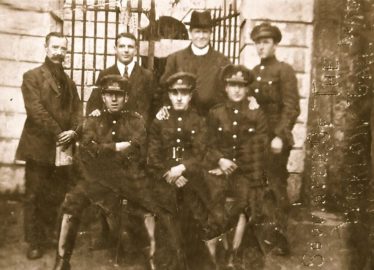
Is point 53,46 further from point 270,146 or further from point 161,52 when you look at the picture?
point 270,146

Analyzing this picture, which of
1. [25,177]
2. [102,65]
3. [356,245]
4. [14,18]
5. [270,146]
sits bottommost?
[356,245]

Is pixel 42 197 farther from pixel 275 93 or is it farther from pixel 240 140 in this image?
pixel 275 93

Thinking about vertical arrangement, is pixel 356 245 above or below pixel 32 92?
below

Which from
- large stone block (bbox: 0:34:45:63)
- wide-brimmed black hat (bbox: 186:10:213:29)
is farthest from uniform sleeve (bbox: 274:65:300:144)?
large stone block (bbox: 0:34:45:63)

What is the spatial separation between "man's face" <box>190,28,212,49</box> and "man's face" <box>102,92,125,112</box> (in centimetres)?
53

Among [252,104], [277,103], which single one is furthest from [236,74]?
[277,103]

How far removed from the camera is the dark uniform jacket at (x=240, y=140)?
2.61 m

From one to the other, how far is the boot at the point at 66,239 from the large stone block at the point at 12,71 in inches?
31.6

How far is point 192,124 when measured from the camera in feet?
8.57

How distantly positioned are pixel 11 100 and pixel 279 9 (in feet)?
5.20

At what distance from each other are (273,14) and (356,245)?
1.40 metres

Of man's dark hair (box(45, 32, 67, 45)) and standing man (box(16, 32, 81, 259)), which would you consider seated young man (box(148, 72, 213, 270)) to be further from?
man's dark hair (box(45, 32, 67, 45))

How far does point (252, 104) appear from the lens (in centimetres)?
264

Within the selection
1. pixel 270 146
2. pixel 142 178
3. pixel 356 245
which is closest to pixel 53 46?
pixel 142 178
